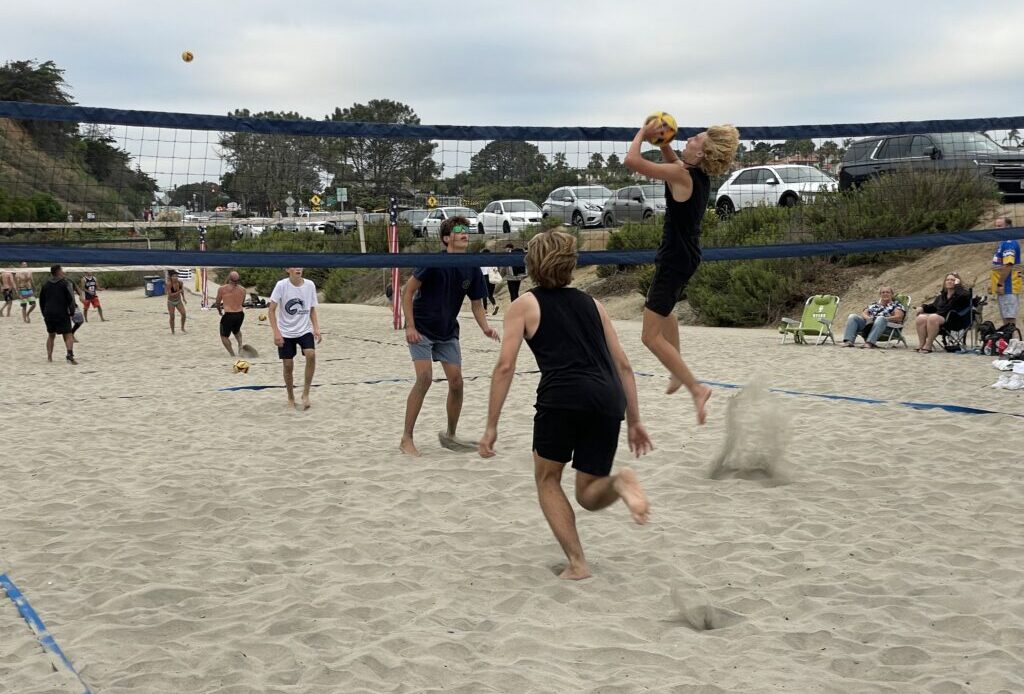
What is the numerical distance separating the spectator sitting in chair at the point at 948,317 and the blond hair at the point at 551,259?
1004 centimetres

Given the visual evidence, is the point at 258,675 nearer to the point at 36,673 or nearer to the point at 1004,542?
the point at 36,673

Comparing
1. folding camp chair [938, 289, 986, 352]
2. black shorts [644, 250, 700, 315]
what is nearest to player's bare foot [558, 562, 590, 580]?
black shorts [644, 250, 700, 315]

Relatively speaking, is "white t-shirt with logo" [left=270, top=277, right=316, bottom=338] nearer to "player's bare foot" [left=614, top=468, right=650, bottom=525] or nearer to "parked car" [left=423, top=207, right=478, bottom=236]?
"parked car" [left=423, top=207, right=478, bottom=236]

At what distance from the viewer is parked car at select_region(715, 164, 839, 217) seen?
65.9 feet

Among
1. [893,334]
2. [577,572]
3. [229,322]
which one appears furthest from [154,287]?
[577,572]

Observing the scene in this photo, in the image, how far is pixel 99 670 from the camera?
333cm

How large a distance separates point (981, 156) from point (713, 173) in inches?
295

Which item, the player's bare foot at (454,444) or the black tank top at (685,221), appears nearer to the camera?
the black tank top at (685,221)

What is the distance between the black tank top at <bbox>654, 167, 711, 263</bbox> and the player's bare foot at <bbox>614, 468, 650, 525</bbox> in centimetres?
162

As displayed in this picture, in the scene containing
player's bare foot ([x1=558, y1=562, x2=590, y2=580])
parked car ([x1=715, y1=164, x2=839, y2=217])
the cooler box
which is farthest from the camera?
the cooler box

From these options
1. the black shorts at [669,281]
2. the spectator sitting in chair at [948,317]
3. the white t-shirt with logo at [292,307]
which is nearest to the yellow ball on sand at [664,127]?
the black shorts at [669,281]

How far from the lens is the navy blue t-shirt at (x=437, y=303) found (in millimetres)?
6668

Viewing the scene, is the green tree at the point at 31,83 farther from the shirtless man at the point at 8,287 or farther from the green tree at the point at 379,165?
the green tree at the point at 379,165

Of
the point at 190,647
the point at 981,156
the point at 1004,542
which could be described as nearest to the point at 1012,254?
the point at 981,156
